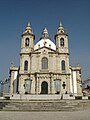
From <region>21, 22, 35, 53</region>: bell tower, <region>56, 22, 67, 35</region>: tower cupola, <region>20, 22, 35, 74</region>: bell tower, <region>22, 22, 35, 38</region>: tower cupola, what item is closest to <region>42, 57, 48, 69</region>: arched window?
<region>20, 22, 35, 74</region>: bell tower

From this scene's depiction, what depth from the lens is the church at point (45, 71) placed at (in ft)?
130

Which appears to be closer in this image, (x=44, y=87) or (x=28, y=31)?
(x=44, y=87)

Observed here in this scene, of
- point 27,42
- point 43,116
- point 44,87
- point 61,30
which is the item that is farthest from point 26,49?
point 43,116

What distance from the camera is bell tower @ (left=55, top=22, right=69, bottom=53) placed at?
43.3m

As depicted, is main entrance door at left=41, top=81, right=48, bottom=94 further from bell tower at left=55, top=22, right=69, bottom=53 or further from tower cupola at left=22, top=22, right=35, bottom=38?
tower cupola at left=22, top=22, right=35, bottom=38

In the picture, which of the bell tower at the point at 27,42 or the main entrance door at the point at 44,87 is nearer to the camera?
the main entrance door at the point at 44,87

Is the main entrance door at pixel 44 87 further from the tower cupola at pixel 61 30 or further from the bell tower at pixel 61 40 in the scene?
the tower cupola at pixel 61 30

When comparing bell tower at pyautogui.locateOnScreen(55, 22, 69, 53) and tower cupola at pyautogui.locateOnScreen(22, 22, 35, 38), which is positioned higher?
tower cupola at pyautogui.locateOnScreen(22, 22, 35, 38)

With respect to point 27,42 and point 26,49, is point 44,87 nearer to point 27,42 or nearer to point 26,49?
point 26,49

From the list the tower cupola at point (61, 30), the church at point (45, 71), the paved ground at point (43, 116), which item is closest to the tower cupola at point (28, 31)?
the church at point (45, 71)

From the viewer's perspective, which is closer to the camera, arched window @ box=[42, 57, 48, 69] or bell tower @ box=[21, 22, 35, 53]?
arched window @ box=[42, 57, 48, 69]

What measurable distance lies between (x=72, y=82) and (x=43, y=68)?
313 inches

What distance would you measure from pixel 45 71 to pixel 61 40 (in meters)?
9.62

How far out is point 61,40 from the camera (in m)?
44.6
